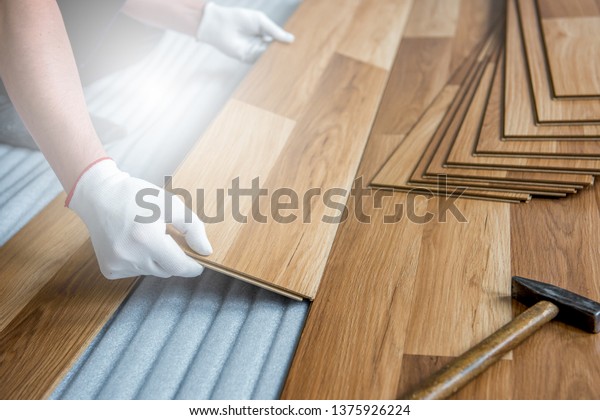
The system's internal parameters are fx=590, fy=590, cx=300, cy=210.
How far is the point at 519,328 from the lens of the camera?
1261 millimetres

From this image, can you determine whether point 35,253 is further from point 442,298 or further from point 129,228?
point 442,298

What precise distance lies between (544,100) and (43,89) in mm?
1485

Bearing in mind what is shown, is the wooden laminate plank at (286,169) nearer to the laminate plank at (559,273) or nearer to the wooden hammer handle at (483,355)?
the wooden hammer handle at (483,355)

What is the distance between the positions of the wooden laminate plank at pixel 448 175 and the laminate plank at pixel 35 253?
0.94 metres

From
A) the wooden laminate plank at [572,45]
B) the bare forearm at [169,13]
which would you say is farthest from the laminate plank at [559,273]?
the bare forearm at [169,13]

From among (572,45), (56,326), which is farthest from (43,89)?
(572,45)

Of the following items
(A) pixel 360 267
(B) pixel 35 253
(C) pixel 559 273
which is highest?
(C) pixel 559 273

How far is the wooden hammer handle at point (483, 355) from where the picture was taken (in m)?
1.18

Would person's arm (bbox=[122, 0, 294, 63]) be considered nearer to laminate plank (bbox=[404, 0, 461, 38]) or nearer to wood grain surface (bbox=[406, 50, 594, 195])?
laminate plank (bbox=[404, 0, 461, 38])

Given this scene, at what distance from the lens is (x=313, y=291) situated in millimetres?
1462
